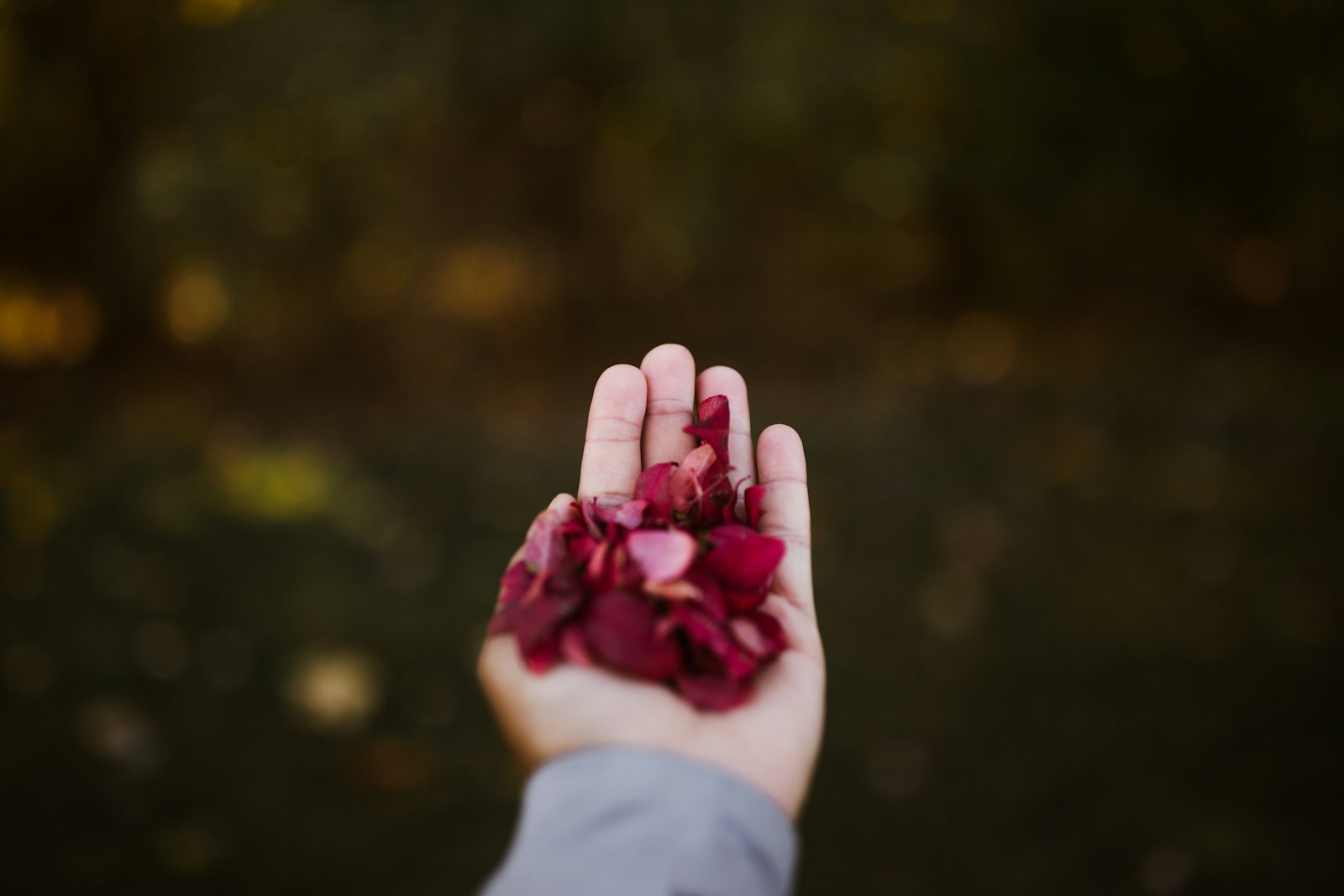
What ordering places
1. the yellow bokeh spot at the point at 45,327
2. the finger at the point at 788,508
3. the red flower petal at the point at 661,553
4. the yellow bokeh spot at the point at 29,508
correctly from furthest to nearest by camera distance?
the yellow bokeh spot at the point at 45,327, the yellow bokeh spot at the point at 29,508, the finger at the point at 788,508, the red flower petal at the point at 661,553

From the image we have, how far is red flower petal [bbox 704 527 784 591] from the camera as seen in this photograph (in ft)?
4.12

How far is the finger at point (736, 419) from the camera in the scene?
1.62 meters

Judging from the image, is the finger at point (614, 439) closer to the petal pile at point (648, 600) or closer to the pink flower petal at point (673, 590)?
the petal pile at point (648, 600)

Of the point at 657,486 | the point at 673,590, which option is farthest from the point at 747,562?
the point at 657,486

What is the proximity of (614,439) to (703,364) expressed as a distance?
9.58 feet

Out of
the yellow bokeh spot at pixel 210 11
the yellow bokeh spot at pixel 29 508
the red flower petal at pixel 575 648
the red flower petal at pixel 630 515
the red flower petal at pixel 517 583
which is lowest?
the red flower petal at pixel 575 648

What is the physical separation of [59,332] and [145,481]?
4.41ft

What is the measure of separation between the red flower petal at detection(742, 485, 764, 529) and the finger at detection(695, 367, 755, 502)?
0.19 ft

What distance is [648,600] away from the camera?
1.22 meters

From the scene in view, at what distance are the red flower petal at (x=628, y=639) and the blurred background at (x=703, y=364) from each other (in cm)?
116

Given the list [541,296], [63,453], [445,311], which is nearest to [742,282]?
[541,296]

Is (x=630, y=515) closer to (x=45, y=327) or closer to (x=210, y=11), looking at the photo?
(x=210, y=11)

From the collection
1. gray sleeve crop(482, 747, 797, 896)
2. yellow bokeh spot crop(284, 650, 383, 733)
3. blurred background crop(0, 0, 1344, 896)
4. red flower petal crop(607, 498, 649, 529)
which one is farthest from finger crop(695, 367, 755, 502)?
yellow bokeh spot crop(284, 650, 383, 733)

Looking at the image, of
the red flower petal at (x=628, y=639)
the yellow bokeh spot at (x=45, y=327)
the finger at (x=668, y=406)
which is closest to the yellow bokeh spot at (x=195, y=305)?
the yellow bokeh spot at (x=45, y=327)
